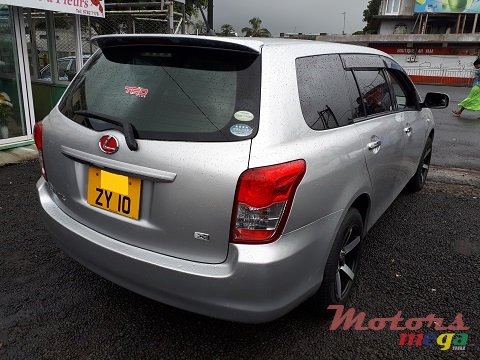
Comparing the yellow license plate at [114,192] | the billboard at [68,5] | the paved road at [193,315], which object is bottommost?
the paved road at [193,315]

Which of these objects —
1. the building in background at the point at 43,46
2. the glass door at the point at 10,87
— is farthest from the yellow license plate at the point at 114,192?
the glass door at the point at 10,87

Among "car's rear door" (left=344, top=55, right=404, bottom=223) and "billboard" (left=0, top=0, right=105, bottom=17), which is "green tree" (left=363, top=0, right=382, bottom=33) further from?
"car's rear door" (left=344, top=55, right=404, bottom=223)

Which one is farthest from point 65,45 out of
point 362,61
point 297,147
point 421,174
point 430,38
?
point 430,38

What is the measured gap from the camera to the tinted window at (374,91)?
2.89m

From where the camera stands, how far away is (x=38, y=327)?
2393mm

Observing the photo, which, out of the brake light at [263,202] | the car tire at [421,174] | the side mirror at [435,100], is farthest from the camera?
the car tire at [421,174]

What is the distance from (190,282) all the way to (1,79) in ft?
18.8

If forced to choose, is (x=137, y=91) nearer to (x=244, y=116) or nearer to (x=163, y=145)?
Answer: (x=163, y=145)

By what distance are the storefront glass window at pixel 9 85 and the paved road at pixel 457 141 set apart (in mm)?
6583

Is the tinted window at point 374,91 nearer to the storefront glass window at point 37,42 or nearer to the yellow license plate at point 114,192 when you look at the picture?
the yellow license plate at point 114,192

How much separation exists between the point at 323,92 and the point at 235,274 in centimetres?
116

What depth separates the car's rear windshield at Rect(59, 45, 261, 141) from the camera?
6.25 ft

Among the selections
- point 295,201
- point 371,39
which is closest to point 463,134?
point 295,201

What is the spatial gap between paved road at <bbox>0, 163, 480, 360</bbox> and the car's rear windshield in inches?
46.0
